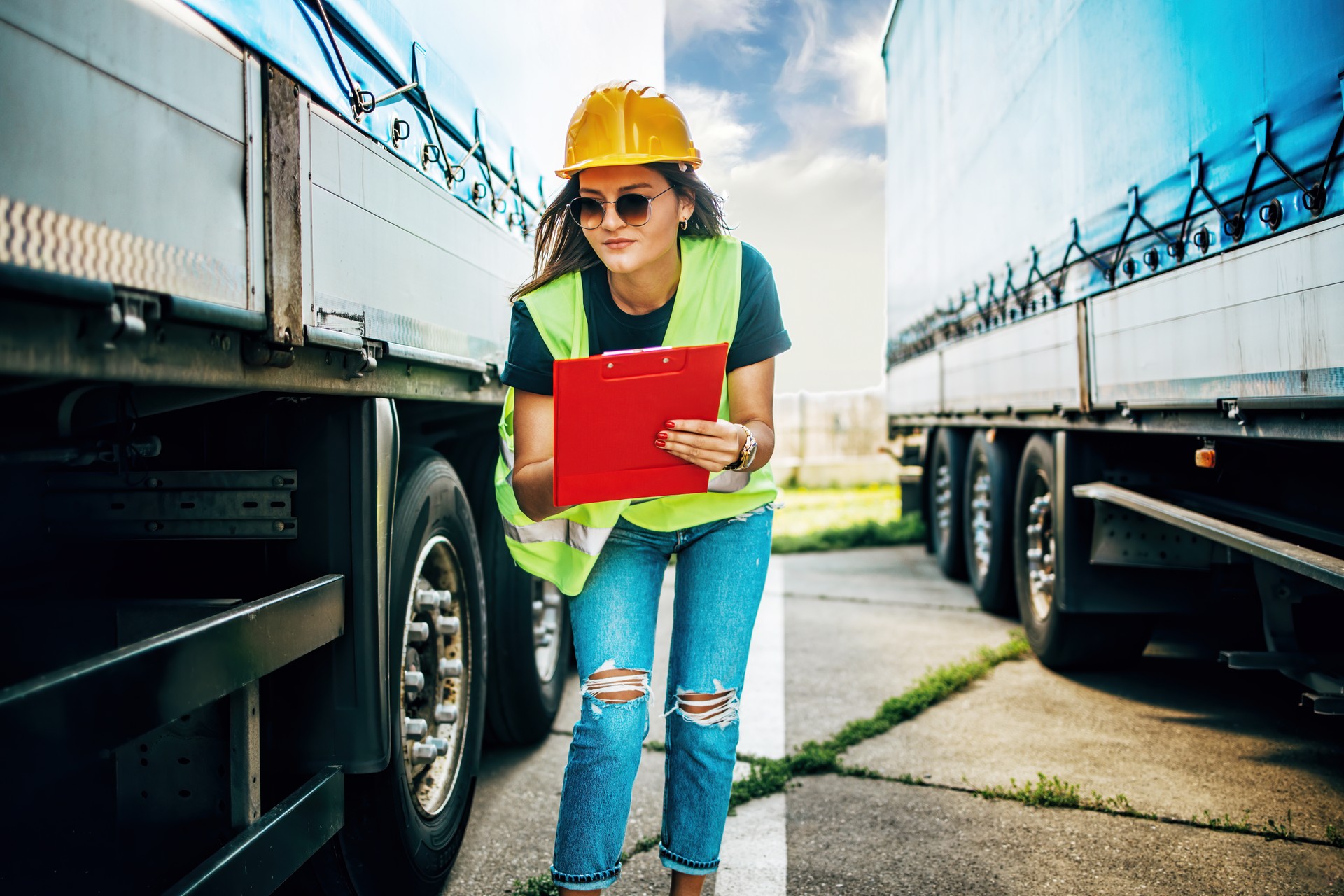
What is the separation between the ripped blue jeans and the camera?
2.08 meters

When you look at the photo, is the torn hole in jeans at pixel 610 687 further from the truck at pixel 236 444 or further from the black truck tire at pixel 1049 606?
the black truck tire at pixel 1049 606

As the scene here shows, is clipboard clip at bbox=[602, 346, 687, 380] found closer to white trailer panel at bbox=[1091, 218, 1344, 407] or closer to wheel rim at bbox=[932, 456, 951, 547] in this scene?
white trailer panel at bbox=[1091, 218, 1344, 407]

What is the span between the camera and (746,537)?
2.30 metres

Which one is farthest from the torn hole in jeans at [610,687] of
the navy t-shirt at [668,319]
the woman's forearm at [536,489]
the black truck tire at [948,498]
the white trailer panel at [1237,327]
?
the black truck tire at [948,498]

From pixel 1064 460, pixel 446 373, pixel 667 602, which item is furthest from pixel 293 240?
pixel 667 602

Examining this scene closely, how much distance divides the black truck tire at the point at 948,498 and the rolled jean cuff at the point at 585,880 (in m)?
5.95

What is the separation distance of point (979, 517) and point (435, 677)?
5172 millimetres

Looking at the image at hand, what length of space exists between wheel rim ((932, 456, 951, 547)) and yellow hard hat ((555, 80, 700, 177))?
21.3 ft

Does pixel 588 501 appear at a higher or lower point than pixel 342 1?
lower

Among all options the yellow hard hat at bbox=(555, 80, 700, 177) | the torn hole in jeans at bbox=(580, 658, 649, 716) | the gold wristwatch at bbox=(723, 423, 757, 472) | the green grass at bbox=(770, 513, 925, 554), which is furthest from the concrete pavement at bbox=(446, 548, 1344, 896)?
the green grass at bbox=(770, 513, 925, 554)

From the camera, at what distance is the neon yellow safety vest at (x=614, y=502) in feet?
7.18

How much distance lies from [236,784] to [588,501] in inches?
35.1

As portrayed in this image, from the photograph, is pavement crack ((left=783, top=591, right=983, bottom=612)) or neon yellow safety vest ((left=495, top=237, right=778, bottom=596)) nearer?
neon yellow safety vest ((left=495, top=237, right=778, bottom=596))

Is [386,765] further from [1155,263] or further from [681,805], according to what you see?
[1155,263]
